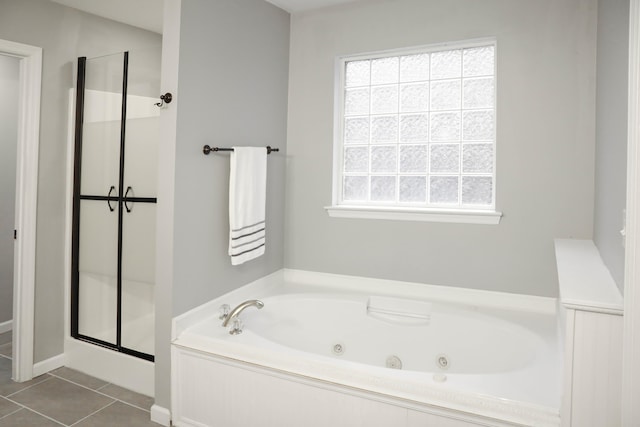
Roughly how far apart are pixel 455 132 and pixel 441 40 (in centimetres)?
59

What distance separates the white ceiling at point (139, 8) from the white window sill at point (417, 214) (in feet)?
4.71

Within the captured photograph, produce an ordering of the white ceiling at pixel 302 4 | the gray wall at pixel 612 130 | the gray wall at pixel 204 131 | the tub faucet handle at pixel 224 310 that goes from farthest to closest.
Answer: the white ceiling at pixel 302 4 < the tub faucet handle at pixel 224 310 < the gray wall at pixel 204 131 < the gray wall at pixel 612 130

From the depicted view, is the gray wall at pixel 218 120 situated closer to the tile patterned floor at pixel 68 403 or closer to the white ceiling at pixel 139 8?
the white ceiling at pixel 139 8

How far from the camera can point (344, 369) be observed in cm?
175

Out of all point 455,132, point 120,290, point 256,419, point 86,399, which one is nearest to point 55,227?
point 120,290

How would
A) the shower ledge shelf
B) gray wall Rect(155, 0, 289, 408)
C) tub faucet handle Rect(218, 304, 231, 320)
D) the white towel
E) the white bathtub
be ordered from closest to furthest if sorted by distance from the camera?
the shower ledge shelf
the white bathtub
gray wall Rect(155, 0, 289, 408)
tub faucet handle Rect(218, 304, 231, 320)
the white towel

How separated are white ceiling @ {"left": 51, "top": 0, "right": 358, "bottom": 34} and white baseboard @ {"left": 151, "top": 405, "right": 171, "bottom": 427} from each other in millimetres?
2454

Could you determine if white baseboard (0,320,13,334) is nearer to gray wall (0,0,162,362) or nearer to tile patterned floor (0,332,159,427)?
tile patterned floor (0,332,159,427)

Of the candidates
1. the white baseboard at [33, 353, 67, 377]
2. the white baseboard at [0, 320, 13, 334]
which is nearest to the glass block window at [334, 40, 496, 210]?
the white baseboard at [33, 353, 67, 377]

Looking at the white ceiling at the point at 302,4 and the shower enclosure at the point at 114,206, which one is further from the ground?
the white ceiling at the point at 302,4

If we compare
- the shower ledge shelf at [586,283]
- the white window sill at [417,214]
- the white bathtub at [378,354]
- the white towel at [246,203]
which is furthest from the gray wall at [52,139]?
the shower ledge shelf at [586,283]

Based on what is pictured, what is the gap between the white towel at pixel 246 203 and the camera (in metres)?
2.42

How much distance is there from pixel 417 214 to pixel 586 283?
1327 millimetres

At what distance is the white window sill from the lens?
2.58 meters
